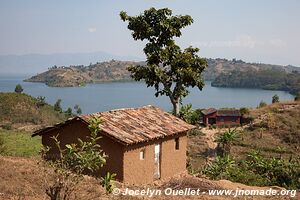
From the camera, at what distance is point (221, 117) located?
181 ft

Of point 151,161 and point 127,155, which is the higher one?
point 127,155

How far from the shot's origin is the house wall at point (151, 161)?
1748cm

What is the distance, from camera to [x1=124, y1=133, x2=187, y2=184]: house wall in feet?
57.4

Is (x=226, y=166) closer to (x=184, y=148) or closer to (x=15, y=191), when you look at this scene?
(x=184, y=148)

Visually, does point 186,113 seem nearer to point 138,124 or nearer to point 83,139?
point 138,124

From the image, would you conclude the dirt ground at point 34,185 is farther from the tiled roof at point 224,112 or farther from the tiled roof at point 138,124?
the tiled roof at point 224,112

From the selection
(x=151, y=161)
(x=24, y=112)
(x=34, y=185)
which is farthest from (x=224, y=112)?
(x=34, y=185)

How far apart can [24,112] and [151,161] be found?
55593 millimetres

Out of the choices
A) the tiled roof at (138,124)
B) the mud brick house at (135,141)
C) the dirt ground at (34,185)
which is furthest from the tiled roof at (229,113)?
the dirt ground at (34,185)

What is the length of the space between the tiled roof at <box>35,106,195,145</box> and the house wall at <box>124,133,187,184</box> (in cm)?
42

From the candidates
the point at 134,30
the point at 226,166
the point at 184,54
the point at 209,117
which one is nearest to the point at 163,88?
the point at 184,54

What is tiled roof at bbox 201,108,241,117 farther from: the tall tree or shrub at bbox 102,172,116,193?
shrub at bbox 102,172,116,193

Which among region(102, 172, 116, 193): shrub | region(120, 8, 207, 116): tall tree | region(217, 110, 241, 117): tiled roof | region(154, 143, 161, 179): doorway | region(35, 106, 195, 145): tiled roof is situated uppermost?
region(120, 8, 207, 116): tall tree

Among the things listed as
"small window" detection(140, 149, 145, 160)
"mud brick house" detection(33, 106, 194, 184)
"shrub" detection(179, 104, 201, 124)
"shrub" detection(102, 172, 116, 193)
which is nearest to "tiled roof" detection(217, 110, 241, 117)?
"shrub" detection(179, 104, 201, 124)
